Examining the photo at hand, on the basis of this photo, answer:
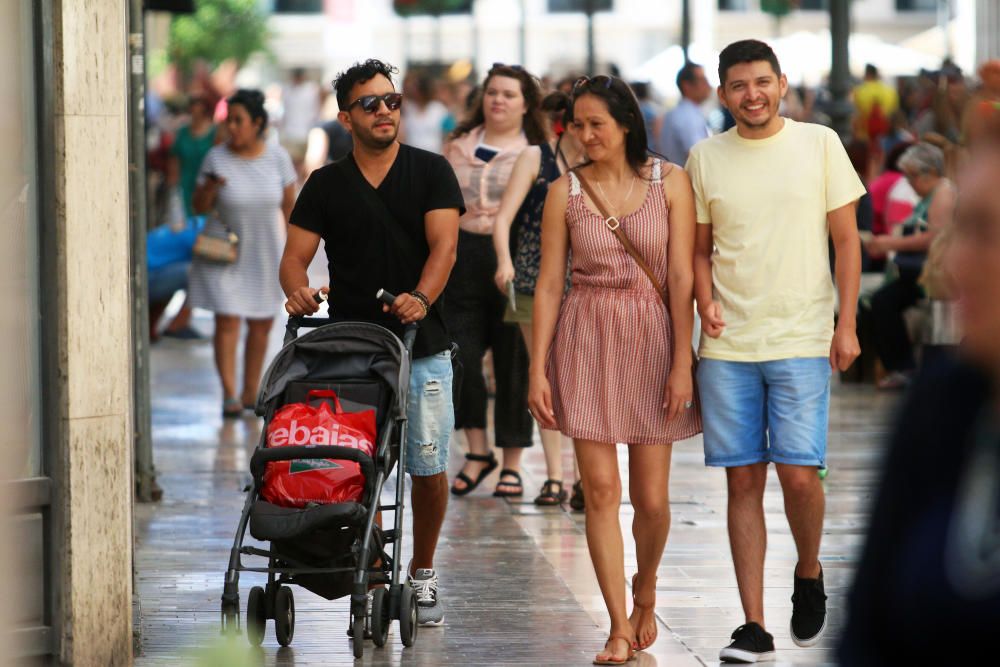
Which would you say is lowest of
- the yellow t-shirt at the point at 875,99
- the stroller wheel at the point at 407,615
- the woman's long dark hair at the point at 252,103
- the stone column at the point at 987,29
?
the stroller wheel at the point at 407,615

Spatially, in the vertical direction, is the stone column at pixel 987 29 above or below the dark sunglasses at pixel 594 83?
above

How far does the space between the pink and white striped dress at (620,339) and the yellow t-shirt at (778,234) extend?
219mm

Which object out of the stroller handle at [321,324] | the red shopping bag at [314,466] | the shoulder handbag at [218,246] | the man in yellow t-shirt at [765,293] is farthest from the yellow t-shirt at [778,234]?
the shoulder handbag at [218,246]

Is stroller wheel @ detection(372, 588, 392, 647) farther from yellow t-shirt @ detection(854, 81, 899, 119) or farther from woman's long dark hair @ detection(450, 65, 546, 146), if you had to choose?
yellow t-shirt @ detection(854, 81, 899, 119)

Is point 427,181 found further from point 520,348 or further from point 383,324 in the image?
point 520,348

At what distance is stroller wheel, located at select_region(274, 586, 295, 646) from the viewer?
619 centimetres

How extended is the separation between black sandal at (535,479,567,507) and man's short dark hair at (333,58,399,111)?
3239 mm

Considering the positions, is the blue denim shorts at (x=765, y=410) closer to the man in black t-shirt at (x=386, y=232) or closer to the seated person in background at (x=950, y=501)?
the man in black t-shirt at (x=386, y=232)

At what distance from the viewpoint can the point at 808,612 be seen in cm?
626

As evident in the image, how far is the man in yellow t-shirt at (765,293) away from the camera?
601 cm

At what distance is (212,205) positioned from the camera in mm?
12516

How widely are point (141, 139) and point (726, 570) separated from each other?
3.59m

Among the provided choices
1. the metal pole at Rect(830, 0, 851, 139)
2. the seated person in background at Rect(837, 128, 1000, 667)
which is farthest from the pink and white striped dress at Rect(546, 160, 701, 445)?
the metal pole at Rect(830, 0, 851, 139)

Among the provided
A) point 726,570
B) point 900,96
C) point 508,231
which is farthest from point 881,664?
point 900,96
